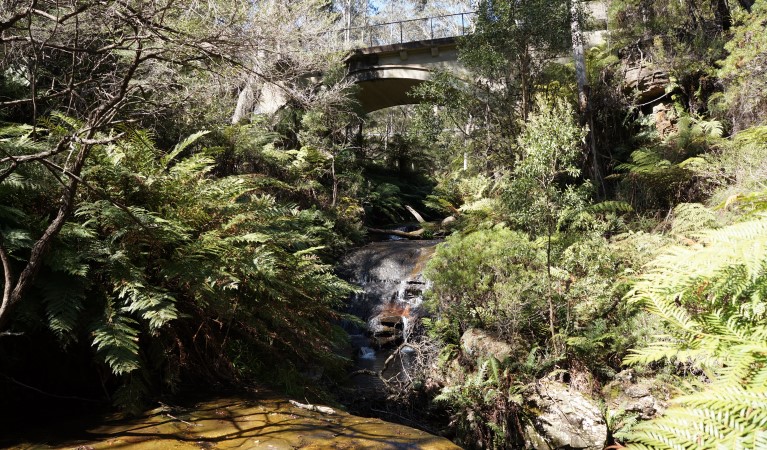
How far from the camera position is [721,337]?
4.51 ft

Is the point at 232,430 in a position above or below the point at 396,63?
below

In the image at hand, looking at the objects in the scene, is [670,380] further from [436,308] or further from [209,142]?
[209,142]

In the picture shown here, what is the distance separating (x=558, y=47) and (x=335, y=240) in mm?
6536

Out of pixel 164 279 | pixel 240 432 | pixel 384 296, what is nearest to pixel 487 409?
pixel 240 432

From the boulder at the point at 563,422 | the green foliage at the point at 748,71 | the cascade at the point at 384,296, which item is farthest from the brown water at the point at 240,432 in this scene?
the green foliage at the point at 748,71

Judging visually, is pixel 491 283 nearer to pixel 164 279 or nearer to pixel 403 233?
pixel 164 279

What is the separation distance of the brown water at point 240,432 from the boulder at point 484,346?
3516mm

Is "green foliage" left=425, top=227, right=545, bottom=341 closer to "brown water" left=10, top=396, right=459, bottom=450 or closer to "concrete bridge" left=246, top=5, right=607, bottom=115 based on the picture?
"brown water" left=10, top=396, right=459, bottom=450

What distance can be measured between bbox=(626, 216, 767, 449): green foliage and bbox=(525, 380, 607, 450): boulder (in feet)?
13.5

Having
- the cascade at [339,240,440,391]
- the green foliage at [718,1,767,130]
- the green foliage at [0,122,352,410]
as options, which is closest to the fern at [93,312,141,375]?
the green foliage at [0,122,352,410]

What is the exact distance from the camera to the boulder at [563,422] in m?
5.26

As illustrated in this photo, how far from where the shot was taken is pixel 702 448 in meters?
1.16

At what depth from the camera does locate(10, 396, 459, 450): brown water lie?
235 cm

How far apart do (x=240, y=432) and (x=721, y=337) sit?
7.14ft
